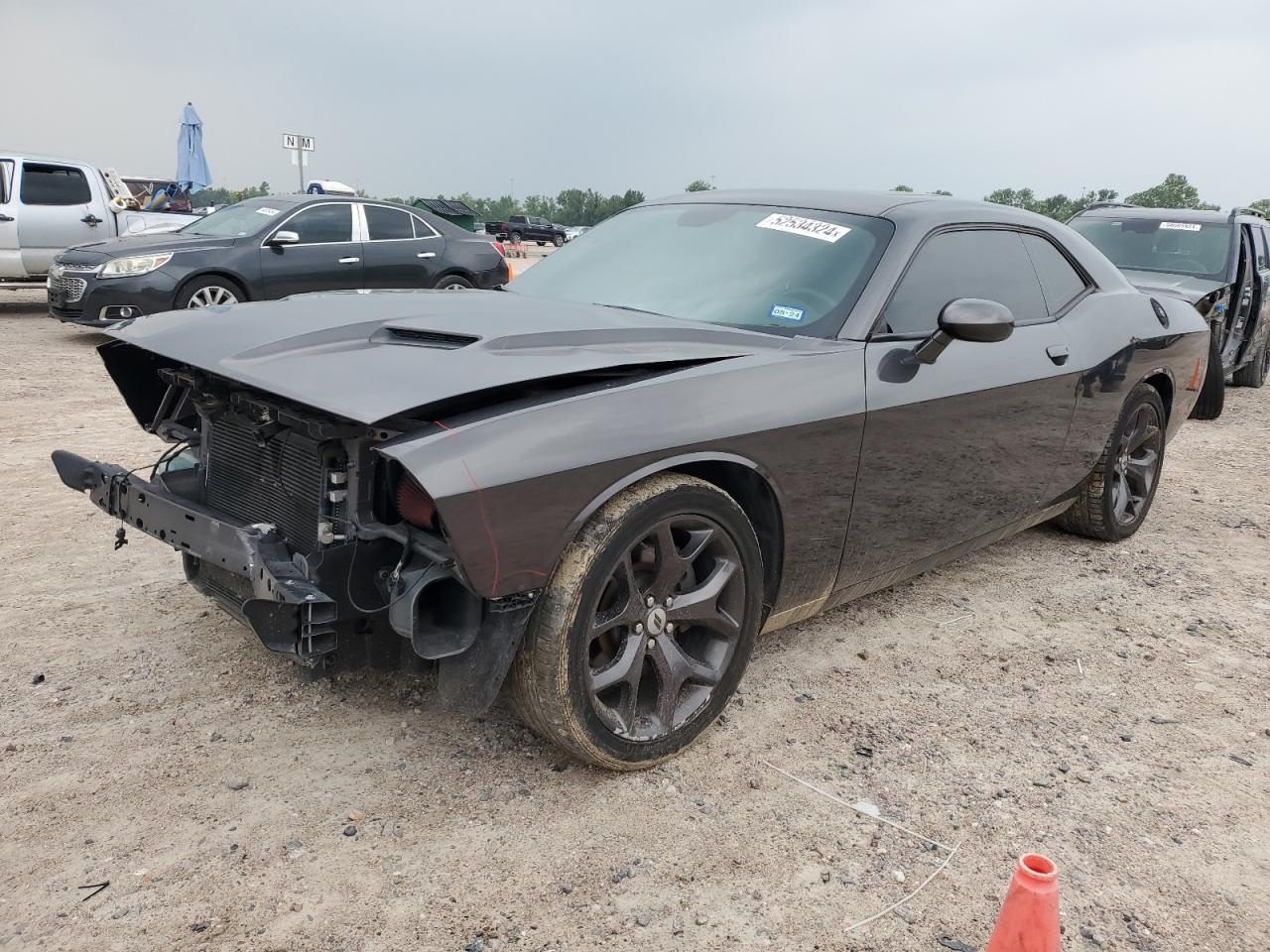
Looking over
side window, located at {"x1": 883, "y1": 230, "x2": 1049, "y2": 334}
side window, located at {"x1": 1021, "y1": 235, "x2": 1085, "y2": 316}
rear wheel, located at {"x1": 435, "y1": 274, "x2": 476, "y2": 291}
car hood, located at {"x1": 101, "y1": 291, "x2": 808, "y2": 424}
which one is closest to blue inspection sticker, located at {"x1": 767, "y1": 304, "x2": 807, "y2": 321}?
car hood, located at {"x1": 101, "y1": 291, "x2": 808, "y2": 424}

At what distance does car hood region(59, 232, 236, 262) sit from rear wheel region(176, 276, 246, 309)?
0.34m

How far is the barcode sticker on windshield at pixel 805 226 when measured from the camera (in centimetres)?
344

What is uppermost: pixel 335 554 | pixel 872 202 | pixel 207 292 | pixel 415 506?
pixel 872 202

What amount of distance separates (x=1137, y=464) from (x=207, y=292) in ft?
26.4

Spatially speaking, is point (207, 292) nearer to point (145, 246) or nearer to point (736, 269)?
point (145, 246)

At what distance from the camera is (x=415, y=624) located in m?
2.42

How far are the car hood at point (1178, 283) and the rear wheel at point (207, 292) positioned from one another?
26.3 feet

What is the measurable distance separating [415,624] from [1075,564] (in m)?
3.58

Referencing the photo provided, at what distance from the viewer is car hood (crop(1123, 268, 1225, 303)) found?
8.30 m

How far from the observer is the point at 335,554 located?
2.46 m

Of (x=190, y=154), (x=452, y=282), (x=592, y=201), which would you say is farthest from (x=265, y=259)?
(x=592, y=201)

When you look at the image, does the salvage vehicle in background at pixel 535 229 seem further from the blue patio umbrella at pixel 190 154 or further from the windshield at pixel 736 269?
the windshield at pixel 736 269

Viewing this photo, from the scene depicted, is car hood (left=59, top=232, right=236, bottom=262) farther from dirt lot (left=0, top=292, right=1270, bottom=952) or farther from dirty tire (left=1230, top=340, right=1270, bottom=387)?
dirty tire (left=1230, top=340, right=1270, bottom=387)

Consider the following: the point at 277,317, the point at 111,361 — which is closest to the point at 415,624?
the point at 277,317
